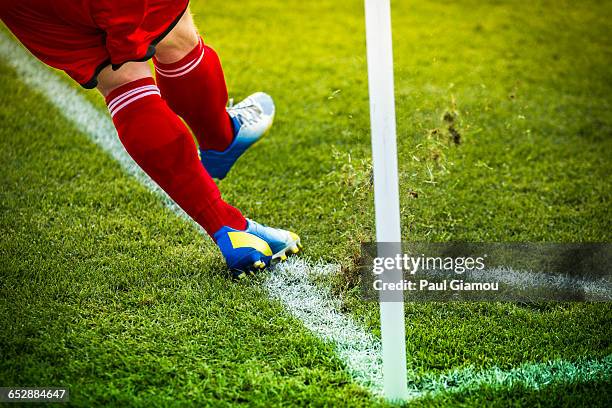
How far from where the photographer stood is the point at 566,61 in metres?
4.35

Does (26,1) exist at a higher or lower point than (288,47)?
higher

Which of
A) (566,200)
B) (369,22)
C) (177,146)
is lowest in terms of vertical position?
(566,200)

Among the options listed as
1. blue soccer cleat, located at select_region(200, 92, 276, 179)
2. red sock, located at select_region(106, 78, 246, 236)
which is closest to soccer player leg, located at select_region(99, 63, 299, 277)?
red sock, located at select_region(106, 78, 246, 236)

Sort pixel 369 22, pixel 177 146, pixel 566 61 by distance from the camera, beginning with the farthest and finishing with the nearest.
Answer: pixel 566 61 → pixel 177 146 → pixel 369 22

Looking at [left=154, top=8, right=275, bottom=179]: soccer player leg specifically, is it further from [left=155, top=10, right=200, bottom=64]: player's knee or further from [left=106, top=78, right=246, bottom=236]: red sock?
[left=106, top=78, right=246, bottom=236]: red sock

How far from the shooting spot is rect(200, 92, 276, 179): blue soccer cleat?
272 centimetres

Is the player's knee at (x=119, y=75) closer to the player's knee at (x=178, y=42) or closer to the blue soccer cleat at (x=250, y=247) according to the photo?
the player's knee at (x=178, y=42)

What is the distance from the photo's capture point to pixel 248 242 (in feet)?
7.93

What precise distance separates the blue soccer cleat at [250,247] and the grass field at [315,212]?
0.06 meters

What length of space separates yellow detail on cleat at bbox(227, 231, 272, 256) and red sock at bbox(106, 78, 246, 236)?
0.14 m

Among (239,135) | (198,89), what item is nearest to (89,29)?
(198,89)

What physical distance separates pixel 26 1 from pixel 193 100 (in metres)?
0.64

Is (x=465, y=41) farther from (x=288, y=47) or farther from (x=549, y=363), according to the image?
(x=549, y=363)

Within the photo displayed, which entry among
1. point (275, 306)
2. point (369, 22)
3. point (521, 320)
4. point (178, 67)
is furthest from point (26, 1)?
point (521, 320)
